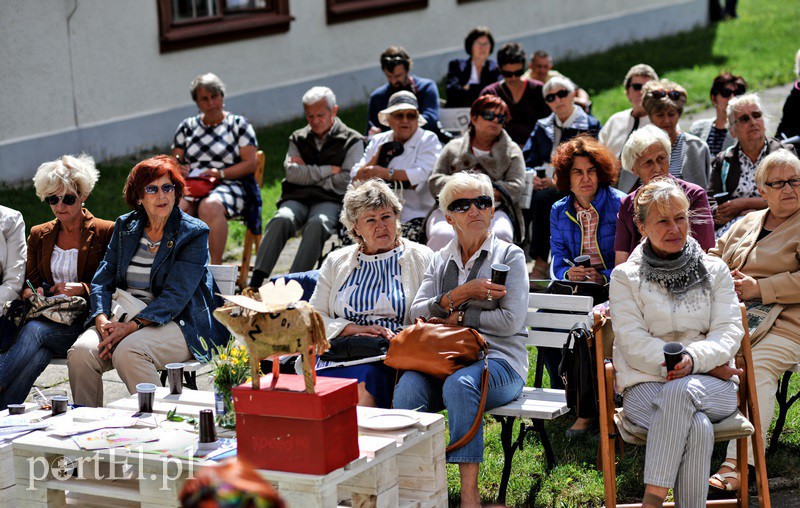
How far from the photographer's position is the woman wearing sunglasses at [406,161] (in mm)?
7848

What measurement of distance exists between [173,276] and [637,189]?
259 cm

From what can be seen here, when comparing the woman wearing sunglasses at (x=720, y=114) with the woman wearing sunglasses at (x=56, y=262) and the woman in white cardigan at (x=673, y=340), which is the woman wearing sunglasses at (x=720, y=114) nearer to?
the woman in white cardigan at (x=673, y=340)

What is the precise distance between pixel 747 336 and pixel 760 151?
243 cm

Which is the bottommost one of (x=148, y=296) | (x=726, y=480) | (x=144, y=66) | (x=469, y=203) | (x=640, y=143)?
(x=726, y=480)

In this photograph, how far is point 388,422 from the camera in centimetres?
460

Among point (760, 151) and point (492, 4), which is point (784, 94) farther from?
point (760, 151)

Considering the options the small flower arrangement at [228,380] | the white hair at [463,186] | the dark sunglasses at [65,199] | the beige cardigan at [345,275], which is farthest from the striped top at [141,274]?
the white hair at [463,186]

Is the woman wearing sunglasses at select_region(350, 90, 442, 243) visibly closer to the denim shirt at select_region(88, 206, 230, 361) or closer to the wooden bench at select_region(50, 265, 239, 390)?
the wooden bench at select_region(50, 265, 239, 390)

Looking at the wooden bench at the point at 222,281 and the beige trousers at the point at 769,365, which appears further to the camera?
the wooden bench at the point at 222,281

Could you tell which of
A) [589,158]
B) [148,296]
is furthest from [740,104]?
[148,296]

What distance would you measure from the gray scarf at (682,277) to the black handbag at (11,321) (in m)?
3.49

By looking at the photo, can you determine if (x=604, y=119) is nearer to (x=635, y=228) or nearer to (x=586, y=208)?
(x=586, y=208)

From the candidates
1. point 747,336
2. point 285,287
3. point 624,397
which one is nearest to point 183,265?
point 285,287

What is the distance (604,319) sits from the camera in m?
5.00
